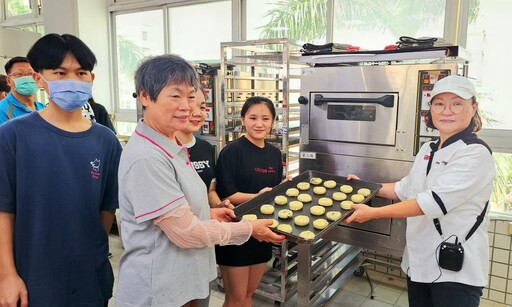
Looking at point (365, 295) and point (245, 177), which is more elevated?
point (245, 177)

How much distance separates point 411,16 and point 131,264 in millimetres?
2955

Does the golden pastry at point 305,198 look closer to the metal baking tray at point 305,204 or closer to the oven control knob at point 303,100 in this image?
the metal baking tray at point 305,204

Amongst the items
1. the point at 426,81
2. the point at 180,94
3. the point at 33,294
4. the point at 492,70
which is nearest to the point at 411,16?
the point at 492,70

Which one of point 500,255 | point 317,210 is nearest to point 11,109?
point 317,210

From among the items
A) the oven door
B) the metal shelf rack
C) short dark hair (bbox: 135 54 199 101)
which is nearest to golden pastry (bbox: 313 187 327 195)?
the oven door

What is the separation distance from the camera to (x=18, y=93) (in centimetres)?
240

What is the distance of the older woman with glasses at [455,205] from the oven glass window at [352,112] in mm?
695

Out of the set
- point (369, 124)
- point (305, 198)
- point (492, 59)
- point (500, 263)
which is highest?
point (492, 59)

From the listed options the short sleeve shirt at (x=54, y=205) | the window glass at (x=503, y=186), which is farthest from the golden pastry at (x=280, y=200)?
the window glass at (x=503, y=186)

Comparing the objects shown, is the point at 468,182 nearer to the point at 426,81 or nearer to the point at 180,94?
the point at 426,81

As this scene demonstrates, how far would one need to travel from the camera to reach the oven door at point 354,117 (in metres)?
2.28

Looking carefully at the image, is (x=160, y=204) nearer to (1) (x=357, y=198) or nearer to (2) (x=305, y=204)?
(2) (x=305, y=204)

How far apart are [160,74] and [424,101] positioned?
1.64 m

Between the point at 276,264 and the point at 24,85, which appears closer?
the point at 24,85
